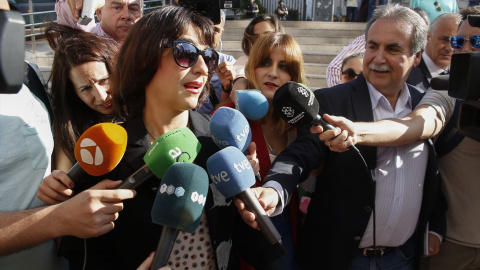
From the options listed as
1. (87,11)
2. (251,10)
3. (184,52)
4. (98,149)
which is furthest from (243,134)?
(251,10)

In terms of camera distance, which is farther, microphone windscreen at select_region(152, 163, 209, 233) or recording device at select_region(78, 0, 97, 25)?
recording device at select_region(78, 0, 97, 25)

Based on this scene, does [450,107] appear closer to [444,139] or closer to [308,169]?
[444,139]

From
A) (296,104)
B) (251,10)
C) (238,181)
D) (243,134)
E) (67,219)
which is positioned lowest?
(67,219)

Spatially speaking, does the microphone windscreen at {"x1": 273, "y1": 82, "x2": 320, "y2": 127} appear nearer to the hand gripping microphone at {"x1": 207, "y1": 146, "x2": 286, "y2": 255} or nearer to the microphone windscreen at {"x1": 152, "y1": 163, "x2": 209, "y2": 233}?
the hand gripping microphone at {"x1": 207, "y1": 146, "x2": 286, "y2": 255}

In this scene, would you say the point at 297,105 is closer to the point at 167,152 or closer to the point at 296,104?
the point at 296,104

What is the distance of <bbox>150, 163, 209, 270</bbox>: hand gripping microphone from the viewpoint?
1.20 m

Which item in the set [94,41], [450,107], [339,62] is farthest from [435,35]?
[94,41]

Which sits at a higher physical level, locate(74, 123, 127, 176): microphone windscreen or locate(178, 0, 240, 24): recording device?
locate(178, 0, 240, 24): recording device

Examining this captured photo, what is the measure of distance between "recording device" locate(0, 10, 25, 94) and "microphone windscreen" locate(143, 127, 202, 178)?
51cm

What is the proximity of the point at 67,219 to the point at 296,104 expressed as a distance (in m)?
0.93

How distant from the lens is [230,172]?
4.32 ft

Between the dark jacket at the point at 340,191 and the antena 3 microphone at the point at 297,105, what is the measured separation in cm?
37

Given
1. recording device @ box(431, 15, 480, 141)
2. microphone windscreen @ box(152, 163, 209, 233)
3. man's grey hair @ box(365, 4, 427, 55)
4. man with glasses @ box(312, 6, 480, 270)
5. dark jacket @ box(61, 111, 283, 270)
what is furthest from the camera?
man's grey hair @ box(365, 4, 427, 55)

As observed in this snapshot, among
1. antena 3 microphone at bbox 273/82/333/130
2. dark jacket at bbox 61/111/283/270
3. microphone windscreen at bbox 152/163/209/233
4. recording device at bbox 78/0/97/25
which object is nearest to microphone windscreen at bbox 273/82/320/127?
antena 3 microphone at bbox 273/82/333/130
